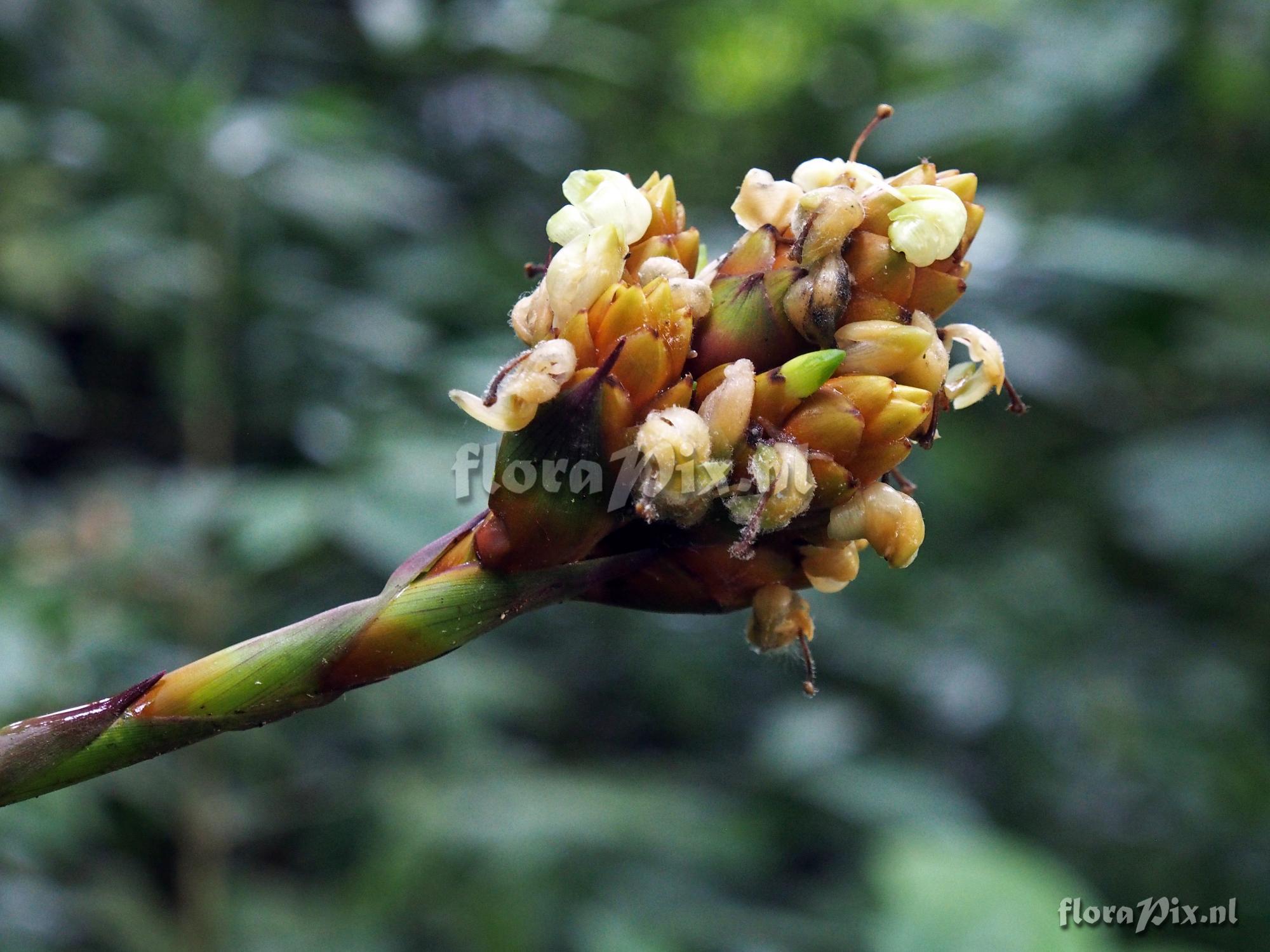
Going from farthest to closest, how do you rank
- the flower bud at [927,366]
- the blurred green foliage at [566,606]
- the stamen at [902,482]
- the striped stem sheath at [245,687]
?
the blurred green foliage at [566,606]
the stamen at [902,482]
the flower bud at [927,366]
the striped stem sheath at [245,687]

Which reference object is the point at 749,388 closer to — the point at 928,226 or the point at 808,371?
the point at 808,371

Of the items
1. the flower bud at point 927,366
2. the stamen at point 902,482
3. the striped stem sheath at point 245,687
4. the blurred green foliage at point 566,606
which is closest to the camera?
the striped stem sheath at point 245,687

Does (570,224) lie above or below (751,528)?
above

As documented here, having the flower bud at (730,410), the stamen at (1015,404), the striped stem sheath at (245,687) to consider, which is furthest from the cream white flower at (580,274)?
the stamen at (1015,404)

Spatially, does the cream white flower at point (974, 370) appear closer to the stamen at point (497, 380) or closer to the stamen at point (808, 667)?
the stamen at point (808, 667)

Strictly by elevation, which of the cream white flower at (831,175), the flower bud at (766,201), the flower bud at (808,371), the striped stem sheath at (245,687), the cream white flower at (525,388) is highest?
the cream white flower at (831,175)

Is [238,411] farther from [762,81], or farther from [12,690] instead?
[762,81]

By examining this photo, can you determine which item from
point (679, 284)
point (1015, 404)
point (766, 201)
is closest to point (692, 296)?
point (679, 284)
